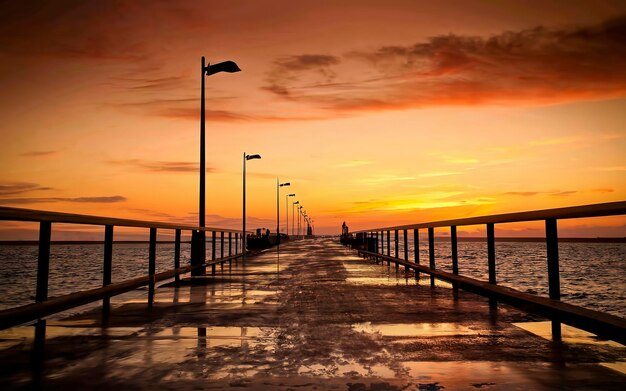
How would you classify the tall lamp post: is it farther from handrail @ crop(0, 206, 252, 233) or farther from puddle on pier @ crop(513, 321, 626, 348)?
puddle on pier @ crop(513, 321, 626, 348)

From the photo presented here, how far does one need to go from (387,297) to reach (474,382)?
501cm

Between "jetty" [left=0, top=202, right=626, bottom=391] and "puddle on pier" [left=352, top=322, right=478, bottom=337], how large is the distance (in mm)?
12

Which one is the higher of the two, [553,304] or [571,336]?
[553,304]

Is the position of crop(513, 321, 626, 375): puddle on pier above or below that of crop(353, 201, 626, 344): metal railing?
below

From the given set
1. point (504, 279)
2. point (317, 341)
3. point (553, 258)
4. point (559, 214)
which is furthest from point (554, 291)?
point (504, 279)

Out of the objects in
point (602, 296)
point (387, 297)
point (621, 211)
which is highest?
point (621, 211)

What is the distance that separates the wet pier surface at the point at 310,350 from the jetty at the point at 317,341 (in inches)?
0.5

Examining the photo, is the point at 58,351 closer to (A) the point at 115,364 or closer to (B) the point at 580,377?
(A) the point at 115,364

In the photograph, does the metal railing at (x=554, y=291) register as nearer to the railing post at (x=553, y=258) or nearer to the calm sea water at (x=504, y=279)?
the railing post at (x=553, y=258)

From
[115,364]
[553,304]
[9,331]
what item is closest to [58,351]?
[115,364]

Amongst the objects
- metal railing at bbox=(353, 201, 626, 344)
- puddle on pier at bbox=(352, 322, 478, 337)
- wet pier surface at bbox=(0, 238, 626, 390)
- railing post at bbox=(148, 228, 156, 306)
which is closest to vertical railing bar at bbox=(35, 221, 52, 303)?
wet pier surface at bbox=(0, 238, 626, 390)

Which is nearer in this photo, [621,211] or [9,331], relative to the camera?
[621,211]

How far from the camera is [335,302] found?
797cm

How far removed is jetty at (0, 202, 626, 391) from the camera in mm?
3688
